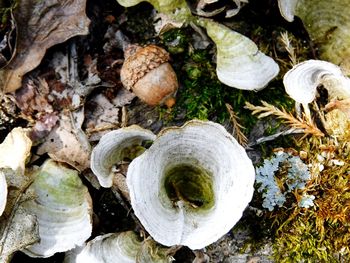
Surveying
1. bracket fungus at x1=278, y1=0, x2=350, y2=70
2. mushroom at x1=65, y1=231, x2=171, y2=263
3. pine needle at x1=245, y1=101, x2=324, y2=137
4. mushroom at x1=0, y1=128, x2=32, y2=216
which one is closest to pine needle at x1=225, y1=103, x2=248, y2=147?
pine needle at x1=245, y1=101, x2=324, y2=137

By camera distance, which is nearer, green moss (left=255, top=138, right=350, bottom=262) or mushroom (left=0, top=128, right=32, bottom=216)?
green moss (left=255, top=138, right=350, bottom=262)

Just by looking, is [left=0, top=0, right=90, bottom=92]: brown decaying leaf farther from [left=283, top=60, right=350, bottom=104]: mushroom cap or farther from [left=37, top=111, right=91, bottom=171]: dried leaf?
[left=283, top=60, right=350, bottom=104]: mushroom cap

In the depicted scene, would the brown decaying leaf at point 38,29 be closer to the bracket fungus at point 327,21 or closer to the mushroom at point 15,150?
the mushroom at point 15,150

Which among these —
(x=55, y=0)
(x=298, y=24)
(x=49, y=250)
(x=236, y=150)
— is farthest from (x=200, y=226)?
(x=55, y=0)

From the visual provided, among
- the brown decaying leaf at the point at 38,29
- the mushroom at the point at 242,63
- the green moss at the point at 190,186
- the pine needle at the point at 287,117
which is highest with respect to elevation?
the brown decaying leaf at the point at 38,29

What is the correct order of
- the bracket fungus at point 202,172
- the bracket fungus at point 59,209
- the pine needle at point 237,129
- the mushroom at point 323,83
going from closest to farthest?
the bracket fungus at point 202,172 < the mushroom at point 323,83 < the bracket fungus at point 59,209 < the pine needle at point 237,129

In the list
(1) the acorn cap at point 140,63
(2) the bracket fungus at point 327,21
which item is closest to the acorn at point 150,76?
(1) the acorn cap at point 140,63
